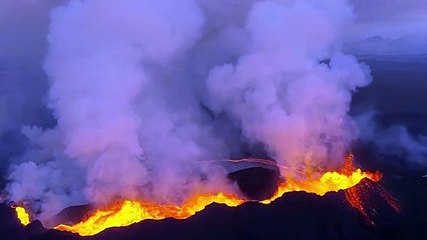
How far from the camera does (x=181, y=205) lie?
→ 2166 centimetres

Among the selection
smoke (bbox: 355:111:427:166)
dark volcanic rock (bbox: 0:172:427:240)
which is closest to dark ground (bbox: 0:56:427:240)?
dark volcanic rock (bbox: 0:172:427:240)

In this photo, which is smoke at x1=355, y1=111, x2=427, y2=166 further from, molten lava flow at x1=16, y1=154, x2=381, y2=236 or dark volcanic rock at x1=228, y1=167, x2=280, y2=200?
dark volcanic rock at x1=228, y1=167, x2=280, y2=200

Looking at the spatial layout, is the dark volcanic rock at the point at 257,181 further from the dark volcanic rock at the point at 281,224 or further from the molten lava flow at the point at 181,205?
the dark volcanic rock at the point at 281,224

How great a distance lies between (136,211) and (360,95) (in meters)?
42.9

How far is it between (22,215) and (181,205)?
574 cm

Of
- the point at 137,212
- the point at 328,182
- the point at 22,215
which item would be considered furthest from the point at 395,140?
the point at 22,215

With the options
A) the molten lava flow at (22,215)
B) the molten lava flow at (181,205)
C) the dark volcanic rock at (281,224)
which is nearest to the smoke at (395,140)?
the molten lava flow at (181,205)

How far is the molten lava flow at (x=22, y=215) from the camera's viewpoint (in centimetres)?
2062

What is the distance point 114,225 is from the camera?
19969mm

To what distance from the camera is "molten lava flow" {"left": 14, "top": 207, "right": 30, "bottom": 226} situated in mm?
20619

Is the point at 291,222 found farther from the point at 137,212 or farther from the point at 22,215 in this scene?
the point at 22,215

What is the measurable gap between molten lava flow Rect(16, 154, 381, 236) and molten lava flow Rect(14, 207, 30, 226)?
1.48 m

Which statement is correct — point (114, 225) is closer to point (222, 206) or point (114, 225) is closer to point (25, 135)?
point (222, 206)

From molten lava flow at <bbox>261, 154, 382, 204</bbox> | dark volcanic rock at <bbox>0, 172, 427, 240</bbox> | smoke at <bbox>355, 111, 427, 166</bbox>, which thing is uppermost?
smoke at <bbox>355, 111, 427, 166</bbox>
